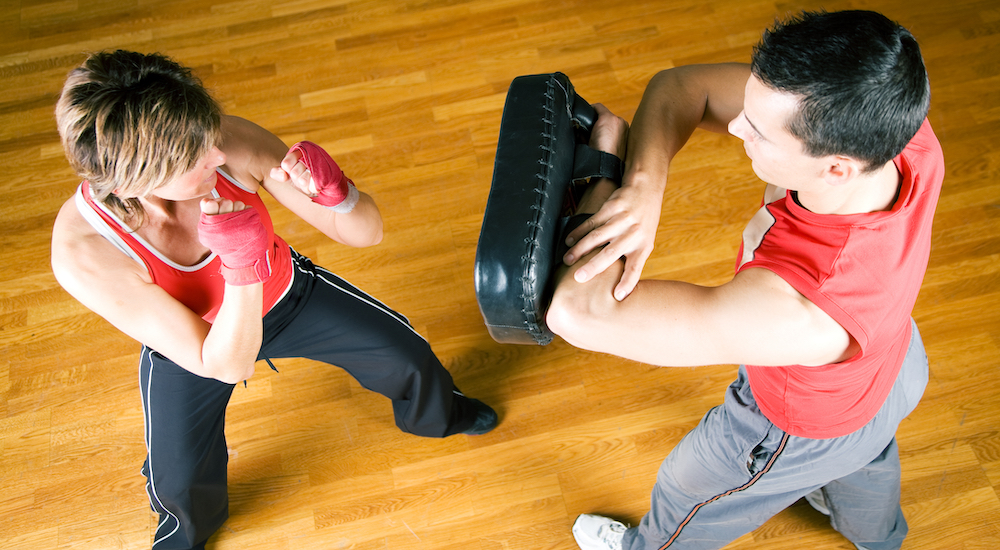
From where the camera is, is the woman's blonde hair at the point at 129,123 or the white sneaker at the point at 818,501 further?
the white sneaker at the point at 818,501

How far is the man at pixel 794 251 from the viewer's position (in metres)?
0.84

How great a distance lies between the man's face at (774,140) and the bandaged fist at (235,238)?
0.84m

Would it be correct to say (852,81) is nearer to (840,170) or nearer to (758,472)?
(840,170)

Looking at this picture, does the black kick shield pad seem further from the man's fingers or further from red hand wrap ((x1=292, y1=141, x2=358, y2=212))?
red hand wrap ((x1=292, y1=141, x2=358, y2=212))

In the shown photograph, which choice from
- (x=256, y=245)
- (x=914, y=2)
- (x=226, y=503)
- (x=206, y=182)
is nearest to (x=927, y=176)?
(x=256, y=245)

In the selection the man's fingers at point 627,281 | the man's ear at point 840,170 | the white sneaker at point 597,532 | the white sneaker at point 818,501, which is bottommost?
the white sneaker at point 597,532

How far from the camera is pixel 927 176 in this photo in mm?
1024

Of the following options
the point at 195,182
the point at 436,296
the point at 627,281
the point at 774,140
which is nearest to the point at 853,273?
the point at 774,140

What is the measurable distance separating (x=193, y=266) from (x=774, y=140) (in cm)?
113

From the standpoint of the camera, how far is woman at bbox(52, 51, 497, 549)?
3.59 ft

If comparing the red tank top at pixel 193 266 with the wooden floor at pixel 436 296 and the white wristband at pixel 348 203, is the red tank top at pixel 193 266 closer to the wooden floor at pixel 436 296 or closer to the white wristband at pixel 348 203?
the white wristband at pixel 348 203

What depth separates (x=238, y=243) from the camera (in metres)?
1.16

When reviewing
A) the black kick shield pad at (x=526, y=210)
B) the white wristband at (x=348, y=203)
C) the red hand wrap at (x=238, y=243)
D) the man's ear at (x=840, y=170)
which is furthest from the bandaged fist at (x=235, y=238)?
the man's ear at (x=840, y=170)

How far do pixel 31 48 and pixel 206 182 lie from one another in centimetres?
236
